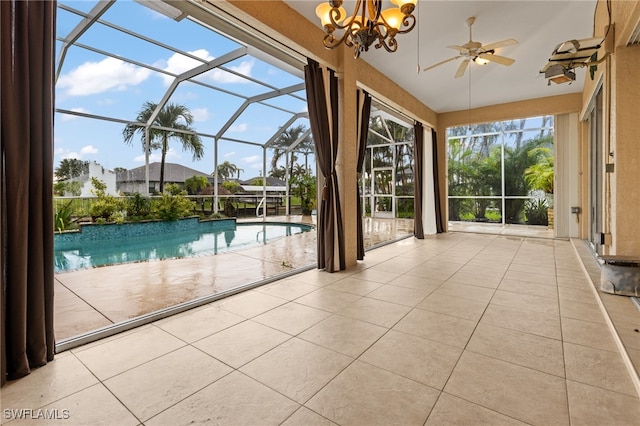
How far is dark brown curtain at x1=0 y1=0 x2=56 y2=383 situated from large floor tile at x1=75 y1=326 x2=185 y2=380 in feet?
0.81

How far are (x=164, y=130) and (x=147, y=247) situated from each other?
4377 millimetres

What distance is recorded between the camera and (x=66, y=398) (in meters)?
1.43

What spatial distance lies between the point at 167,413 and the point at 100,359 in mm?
767

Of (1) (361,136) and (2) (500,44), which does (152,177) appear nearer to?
(1) (361,136)

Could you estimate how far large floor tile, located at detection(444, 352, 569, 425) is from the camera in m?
1.30

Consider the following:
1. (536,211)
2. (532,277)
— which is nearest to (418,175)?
(532,277)

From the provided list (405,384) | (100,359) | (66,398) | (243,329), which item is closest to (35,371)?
(100,359)

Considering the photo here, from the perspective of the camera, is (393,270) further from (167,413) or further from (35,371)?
(35,371)

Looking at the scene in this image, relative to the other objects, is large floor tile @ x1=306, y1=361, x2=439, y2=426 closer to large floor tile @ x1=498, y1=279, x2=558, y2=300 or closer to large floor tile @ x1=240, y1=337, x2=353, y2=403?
large floor tile @ x1=240, y1=337, x2=353, y2=403

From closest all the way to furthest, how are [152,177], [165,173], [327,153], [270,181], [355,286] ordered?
[355,286] < [327,153] < [152,177] < [165,173] < [270,181]

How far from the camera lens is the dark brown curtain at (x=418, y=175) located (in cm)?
645

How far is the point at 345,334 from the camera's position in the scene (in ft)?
6.77

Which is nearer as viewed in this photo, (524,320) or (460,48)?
(524,320)

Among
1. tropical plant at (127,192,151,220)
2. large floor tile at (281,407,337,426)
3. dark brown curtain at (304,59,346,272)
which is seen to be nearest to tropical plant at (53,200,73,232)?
tropical plant at (127,192,151,220)
